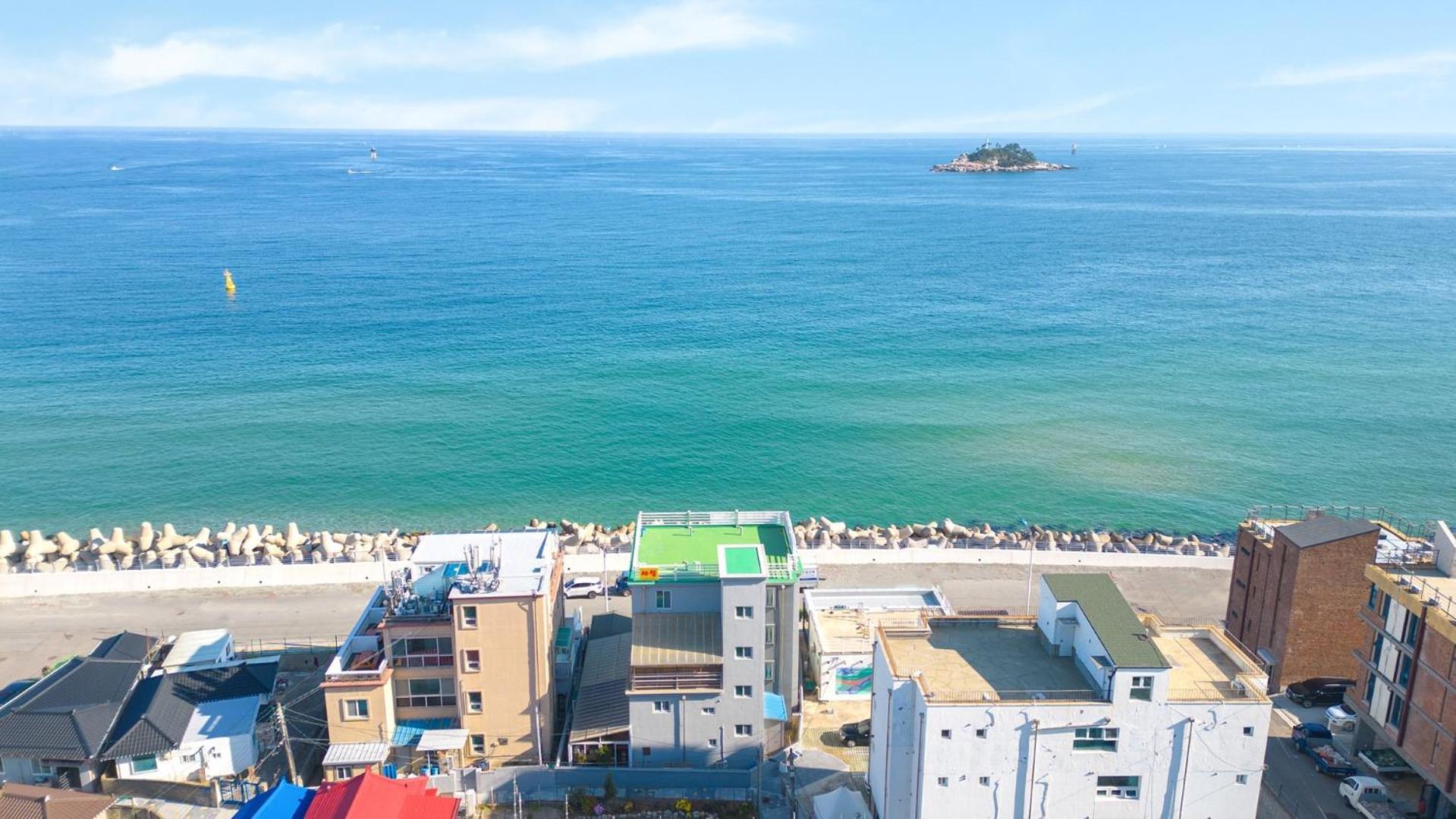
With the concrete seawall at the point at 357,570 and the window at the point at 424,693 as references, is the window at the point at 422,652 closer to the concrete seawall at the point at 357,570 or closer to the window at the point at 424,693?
the window at the point at 424,693

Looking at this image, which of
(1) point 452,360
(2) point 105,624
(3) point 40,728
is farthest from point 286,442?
(3) point 40,728

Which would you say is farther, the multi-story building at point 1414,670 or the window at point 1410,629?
the window at point 1410,629

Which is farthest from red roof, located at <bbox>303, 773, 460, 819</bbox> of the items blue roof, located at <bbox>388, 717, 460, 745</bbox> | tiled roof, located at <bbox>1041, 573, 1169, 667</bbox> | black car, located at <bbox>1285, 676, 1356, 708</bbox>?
black car, located at <bbox>1285, 676, 1356, 708</bbox>

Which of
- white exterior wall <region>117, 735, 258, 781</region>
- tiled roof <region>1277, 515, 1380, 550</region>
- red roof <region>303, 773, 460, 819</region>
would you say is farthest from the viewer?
tiled roof <region>1277, 515, 1380, 550</region>

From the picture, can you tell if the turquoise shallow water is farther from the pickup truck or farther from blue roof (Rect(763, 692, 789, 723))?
blue roof (Rect(763, 692, 789, 723))

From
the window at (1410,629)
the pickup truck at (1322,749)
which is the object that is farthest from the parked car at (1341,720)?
the window at (1410,629)

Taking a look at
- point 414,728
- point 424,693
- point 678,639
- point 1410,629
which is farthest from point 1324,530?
point 414,728
